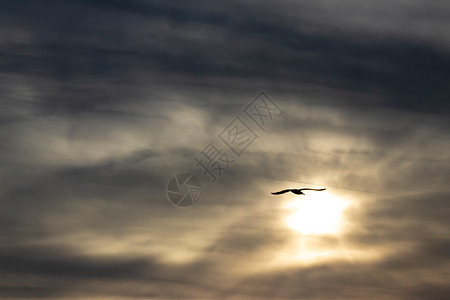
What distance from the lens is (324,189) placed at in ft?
547

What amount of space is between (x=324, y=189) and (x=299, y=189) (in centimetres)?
777

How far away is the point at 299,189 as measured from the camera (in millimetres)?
173250
